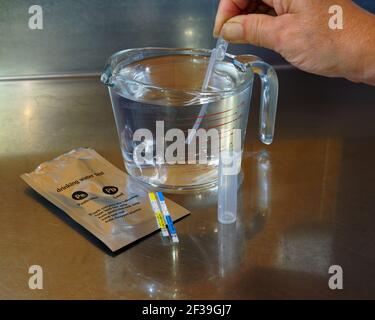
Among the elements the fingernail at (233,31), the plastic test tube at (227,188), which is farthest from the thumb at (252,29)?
the plastic test tube at (227,188)

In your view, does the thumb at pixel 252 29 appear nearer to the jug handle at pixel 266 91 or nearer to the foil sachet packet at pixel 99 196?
the jug handle at pixel 266 91

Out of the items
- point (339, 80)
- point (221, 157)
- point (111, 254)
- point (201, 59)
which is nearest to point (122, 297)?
point (111, 254)

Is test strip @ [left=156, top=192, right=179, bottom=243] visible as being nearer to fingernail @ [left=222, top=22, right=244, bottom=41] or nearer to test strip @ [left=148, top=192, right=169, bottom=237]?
test strip @ [left=148, top=192, right=169, bottom=237]

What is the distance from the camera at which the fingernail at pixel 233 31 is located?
0.73 metres

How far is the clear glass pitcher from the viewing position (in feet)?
2.27

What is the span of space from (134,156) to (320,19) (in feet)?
1.00

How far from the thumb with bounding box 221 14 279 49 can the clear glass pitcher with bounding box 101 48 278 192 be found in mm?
37

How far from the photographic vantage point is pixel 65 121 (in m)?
0.95

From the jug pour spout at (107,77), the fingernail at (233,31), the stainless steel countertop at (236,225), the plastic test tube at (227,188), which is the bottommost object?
the stainless steel countertop at (236,225)

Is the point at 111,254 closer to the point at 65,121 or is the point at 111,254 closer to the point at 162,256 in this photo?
the point at 162,256

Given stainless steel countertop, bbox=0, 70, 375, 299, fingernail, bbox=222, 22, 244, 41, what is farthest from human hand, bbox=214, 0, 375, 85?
stainless steel countertop, bbox=0, 70, 375, 299

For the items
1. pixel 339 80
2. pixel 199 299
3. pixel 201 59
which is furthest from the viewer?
pixel 339 80

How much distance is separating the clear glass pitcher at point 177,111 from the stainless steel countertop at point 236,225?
0.15 ft

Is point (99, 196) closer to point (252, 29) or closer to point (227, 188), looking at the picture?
point (227, 188)
